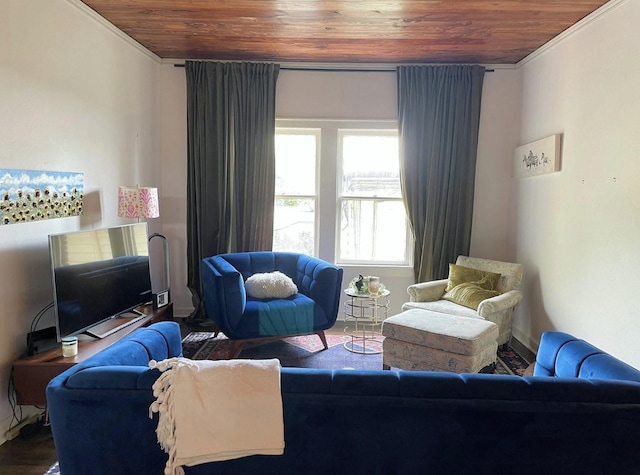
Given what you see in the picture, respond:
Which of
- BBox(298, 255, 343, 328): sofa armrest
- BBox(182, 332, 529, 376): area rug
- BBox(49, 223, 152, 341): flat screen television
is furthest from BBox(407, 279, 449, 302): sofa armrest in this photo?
BBox(49, 223, 152, 341): flat screen television

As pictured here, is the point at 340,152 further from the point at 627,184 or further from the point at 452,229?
the point at 627,184

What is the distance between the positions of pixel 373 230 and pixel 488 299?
148cm

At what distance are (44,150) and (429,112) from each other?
3281 millimetres

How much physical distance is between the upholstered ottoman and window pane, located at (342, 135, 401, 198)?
1.70 m

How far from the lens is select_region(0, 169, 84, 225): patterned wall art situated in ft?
7.55

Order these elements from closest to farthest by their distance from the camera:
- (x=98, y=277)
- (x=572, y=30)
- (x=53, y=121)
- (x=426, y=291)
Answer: (x=53, y=121)
(x=98, y=277)
(x=572, y=30)
(x=426, y=291)

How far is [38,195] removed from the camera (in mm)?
2545

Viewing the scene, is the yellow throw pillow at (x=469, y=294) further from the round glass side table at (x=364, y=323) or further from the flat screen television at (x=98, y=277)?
the flat screen television at (x=98, y=277)

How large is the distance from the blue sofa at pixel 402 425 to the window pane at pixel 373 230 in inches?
126

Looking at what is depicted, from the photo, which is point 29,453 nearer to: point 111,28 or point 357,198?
point 111,28

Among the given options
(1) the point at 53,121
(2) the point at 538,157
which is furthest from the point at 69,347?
(2) the point at 538,157

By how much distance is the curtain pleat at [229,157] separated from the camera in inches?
164

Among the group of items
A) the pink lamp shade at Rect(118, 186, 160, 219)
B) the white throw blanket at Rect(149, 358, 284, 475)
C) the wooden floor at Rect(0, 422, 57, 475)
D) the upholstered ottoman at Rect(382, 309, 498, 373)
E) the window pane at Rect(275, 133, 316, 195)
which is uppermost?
the window pane at Rect(275, 133, 316, 195)

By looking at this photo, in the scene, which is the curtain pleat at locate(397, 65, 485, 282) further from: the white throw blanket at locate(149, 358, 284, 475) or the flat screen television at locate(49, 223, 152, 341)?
the white throw blanket at locate(149, 358, 284, 475)
